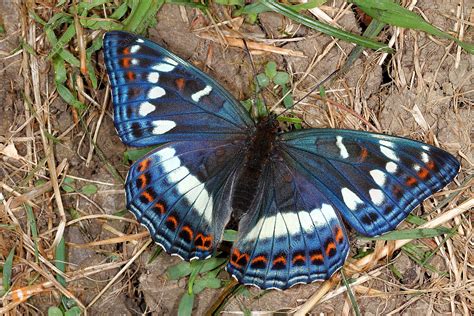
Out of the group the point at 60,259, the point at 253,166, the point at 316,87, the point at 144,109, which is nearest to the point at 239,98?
the point at 316,87

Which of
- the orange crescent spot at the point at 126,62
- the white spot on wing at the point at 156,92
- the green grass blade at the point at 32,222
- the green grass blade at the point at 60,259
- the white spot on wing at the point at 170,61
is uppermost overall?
the white spot on wing at the point at 170,61

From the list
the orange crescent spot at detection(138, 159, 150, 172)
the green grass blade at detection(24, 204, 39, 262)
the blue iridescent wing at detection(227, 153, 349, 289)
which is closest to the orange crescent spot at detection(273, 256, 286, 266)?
the blue iridescent wing at detection(227, 153, 349, 289)

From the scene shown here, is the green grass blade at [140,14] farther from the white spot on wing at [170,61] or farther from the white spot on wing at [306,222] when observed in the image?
the white spot on wing at [306,222]

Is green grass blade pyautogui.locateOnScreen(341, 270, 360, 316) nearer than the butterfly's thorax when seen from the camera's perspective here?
No

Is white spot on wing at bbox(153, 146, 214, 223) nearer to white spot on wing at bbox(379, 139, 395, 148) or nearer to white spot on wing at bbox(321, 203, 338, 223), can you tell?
white spot on wing at bbox(321, 203, 338, 223)

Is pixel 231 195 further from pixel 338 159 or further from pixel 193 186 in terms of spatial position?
pixel 338 159

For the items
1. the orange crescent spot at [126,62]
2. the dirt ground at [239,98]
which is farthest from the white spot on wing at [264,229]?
the orange crescent spot at [126,62]

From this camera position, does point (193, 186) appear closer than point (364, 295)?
Yes

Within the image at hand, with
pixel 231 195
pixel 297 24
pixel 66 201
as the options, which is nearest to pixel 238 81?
pixel 297 24

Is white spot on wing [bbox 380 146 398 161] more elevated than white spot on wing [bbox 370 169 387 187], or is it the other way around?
white spot on wing [bbox 380 146 398 161]
